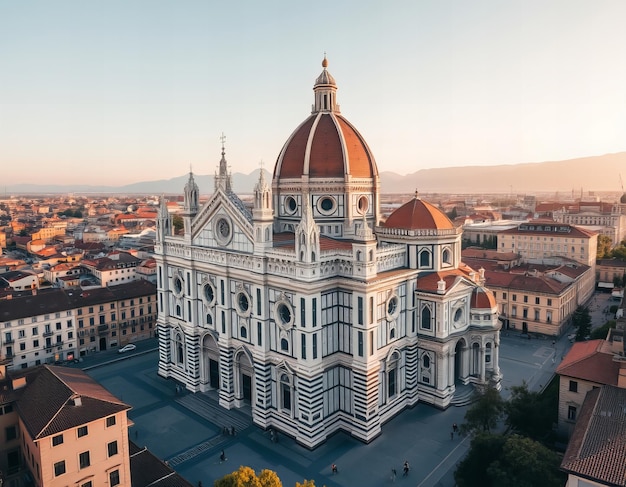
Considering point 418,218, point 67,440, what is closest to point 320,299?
point 418,218

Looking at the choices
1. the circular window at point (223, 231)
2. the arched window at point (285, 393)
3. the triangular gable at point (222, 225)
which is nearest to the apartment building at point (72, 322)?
the triangular gable at point (222, 225)

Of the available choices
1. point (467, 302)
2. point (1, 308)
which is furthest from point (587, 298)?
point (1, 308)

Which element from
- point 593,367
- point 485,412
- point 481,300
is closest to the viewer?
point 485,412

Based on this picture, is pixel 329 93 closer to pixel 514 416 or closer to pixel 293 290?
pixel 293 290

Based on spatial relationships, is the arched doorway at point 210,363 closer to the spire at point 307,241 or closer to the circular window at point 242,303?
the circular window at point 242,303

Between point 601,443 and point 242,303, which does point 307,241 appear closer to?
point 242,303

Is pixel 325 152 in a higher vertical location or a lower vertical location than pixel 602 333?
higher

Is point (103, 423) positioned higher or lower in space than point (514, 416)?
higher
